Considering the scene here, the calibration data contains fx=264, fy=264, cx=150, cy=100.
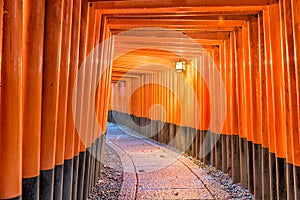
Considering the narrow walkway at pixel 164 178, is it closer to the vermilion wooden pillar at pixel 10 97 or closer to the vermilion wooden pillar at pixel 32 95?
the vermilion wooden pillar at pixel 32 95

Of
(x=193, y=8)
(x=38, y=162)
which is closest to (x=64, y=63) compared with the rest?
(x=38, y=162)

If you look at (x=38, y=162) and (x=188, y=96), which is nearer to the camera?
(x=38, y=162)

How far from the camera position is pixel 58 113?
2.22 meters

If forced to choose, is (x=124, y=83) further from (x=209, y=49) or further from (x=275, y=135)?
(x=275, y=135)

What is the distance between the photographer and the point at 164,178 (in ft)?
15.2

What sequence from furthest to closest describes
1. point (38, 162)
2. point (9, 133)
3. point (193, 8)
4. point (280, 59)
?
Answer: 1. point (193, 8)
2. point (280, 59)
3. point (38, 162)
4. point (9, 133)

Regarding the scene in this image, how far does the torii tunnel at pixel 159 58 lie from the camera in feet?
5.65

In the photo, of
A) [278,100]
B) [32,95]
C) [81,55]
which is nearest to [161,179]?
[278,100]

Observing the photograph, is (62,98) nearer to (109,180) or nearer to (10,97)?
(10,97)

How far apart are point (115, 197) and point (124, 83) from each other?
31.5ft

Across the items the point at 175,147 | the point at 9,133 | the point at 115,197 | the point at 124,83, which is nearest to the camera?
the point at 9,133

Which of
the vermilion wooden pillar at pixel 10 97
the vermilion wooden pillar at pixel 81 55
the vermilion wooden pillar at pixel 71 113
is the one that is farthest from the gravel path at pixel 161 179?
the vermilion wooden pillar at pixel 10 97

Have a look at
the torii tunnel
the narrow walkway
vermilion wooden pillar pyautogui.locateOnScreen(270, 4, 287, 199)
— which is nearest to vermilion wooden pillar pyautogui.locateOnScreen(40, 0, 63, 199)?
the torii tunnel

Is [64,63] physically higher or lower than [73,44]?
lower
